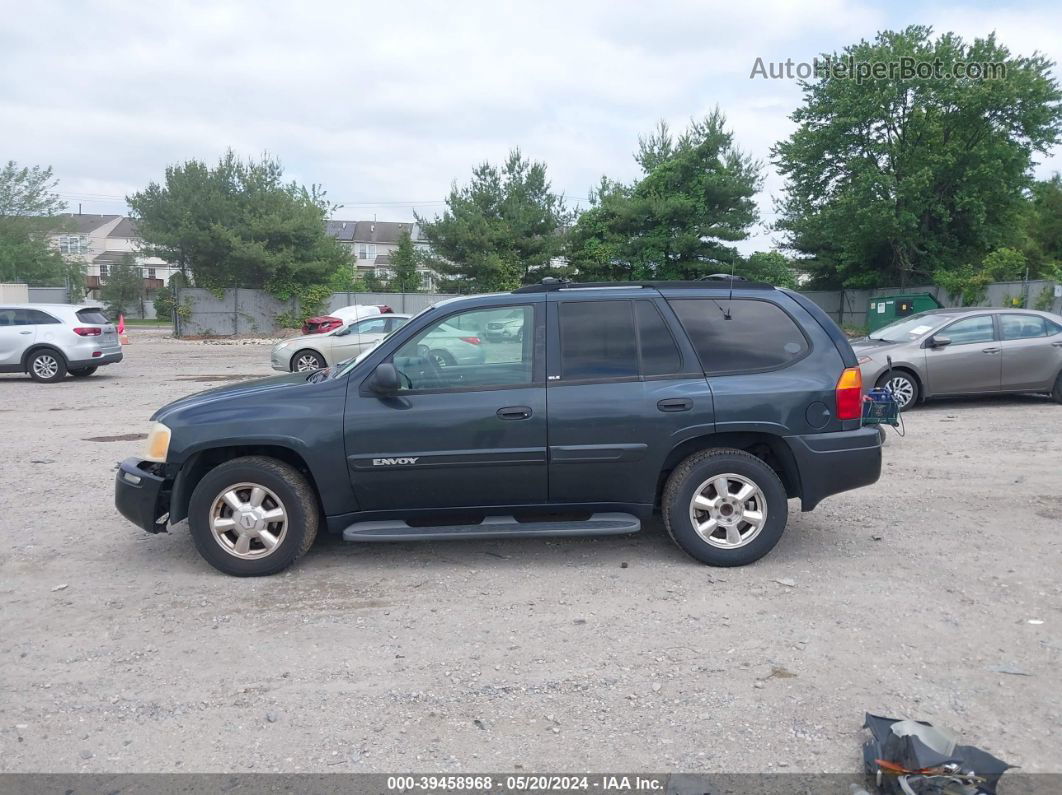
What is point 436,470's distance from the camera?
5.06 meters

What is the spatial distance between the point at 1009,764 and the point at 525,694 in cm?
190

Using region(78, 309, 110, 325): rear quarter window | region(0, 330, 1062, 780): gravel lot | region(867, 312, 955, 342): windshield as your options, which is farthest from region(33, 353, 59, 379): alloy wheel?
region(867, 312, 955, 342): windshield

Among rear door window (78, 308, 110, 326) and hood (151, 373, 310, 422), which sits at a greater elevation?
rear door window (78, 308, 110, 326)

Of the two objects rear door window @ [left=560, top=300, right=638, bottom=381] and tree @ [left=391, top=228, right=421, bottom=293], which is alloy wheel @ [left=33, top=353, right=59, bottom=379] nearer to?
rear door window @ [left=560, top=300, right=638, bottom=381]

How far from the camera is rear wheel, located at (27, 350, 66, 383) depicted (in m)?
16.3

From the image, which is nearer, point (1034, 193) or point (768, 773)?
point (768, 773)

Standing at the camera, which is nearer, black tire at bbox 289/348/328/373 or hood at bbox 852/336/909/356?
hood at bbox 852/336/909/356

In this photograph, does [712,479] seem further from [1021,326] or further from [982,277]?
[982,277]

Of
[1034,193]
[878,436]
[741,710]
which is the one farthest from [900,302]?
[741,710]

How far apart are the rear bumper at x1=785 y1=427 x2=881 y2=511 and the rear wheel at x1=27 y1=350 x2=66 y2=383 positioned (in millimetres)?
15603

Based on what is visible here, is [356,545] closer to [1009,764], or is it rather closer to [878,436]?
[878,436]

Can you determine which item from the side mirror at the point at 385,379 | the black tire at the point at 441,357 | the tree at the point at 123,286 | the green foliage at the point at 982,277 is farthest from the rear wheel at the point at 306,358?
the tree at the point at 123,286

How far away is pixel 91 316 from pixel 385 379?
14.7 metres

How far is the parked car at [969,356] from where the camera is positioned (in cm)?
1120
